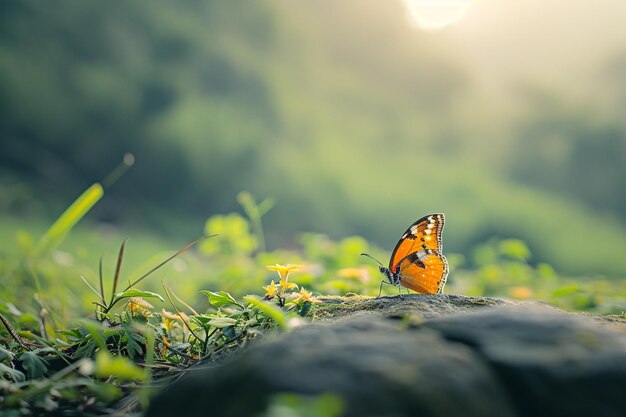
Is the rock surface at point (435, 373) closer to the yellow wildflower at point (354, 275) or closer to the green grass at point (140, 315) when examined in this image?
the green grass at point (140, 315)

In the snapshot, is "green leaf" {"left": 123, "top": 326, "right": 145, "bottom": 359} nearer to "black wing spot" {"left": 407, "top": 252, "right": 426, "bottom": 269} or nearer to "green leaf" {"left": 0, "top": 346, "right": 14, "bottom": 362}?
"green leaf" {"left": 0, "top": 346, "right": 14, "bottom": 362}

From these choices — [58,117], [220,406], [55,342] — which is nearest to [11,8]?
[58,117]

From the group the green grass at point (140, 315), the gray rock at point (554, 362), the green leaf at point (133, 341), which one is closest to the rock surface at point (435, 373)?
the gray rock at point (554, 362)

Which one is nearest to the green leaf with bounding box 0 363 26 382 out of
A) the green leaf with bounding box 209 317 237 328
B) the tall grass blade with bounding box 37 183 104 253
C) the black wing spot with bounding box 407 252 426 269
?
the green leaf with bounding box 209 317 237 328

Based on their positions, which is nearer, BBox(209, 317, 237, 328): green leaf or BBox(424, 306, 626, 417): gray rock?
BBox(424, 306, 626, 417): gray rock

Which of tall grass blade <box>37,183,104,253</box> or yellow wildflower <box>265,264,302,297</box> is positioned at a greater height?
tall grass blade <box>37,183,104,253</box>

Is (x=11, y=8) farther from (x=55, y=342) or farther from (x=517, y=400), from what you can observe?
(x=517, y=400)

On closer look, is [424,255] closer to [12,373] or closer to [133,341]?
[133,341]

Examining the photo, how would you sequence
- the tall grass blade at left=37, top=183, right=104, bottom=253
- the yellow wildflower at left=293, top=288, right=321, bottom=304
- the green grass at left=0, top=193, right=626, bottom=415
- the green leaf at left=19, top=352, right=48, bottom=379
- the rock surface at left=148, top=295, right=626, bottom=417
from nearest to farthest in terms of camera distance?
the rock surface at left=148, top=295, right=626, bottom=417 < the green grass at left=0, top=193, right=626, bottom=415 < the green leaf at left=19, top=352, right=48, bottom=379 < the yellow wildflower at left=293, top=288, right=321, bottom=304 < the tall grass blade at left=37, top=183, right=104, bottom=253
